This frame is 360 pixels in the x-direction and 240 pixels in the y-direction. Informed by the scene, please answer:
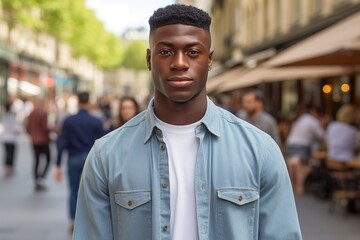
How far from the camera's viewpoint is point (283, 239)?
8.21ft

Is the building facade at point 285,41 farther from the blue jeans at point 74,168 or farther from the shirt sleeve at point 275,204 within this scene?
the shirt sleeve at point 275,204

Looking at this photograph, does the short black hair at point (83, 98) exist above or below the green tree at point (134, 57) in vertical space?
below

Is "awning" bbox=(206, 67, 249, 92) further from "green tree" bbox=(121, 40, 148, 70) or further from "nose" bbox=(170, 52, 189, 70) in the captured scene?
"green tree" bbox=(121, 40, 148, 70)

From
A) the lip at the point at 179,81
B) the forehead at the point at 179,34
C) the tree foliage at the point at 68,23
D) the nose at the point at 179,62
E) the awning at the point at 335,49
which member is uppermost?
Result: the tree foliage at the point at 68,23

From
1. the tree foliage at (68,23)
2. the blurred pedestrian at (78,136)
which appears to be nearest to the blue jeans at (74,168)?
the blurred pedestrian at (78,136)

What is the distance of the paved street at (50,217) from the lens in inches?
370

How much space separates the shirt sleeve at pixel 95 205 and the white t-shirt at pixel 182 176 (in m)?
0.23

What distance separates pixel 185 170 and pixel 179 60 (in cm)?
37

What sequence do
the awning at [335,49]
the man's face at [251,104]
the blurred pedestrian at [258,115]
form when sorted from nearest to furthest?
the blurred pedestrian at [258,115] < the man's face at [251,104] < the awning at [335,49]

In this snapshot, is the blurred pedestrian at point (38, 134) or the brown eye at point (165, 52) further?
the blurred pedestrian at point (38, 134)

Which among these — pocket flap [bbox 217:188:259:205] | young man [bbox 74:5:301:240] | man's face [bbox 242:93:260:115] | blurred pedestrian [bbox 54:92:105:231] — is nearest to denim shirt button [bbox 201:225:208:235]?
young man [bbox 74:5:301:240]

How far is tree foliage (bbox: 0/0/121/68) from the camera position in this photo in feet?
115

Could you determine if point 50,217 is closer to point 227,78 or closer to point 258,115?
point 258,115

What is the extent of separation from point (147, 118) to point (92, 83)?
120 m
